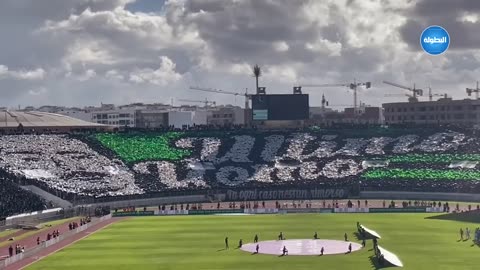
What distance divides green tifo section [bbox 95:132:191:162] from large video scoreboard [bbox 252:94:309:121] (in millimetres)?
23265

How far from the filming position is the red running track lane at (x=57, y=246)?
220 feet

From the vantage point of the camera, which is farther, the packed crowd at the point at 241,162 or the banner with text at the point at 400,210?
the packed crowd at the point at 241,162

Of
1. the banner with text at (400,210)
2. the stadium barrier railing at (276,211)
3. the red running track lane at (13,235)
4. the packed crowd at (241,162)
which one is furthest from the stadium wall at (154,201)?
the banner with text at (400,210)

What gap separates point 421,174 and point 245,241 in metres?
67.7

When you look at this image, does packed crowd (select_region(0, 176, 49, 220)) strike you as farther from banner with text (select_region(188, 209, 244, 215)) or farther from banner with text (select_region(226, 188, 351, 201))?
banner with text (select_region(226, 188, 351, 201))

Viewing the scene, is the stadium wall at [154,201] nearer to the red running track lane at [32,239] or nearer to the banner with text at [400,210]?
the red running track lane at [32,239]

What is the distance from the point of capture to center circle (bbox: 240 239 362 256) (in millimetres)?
70875

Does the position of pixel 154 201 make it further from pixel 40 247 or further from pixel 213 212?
pixel 40 247

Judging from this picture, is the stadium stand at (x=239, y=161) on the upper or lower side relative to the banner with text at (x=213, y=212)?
upper

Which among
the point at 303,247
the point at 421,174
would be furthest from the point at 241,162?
the point at 303,247

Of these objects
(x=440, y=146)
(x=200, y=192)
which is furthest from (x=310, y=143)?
(x=200, y=192)

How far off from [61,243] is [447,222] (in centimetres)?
5097

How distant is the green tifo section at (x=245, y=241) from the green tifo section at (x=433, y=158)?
43.9 meters

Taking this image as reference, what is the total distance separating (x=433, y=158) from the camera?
147m
